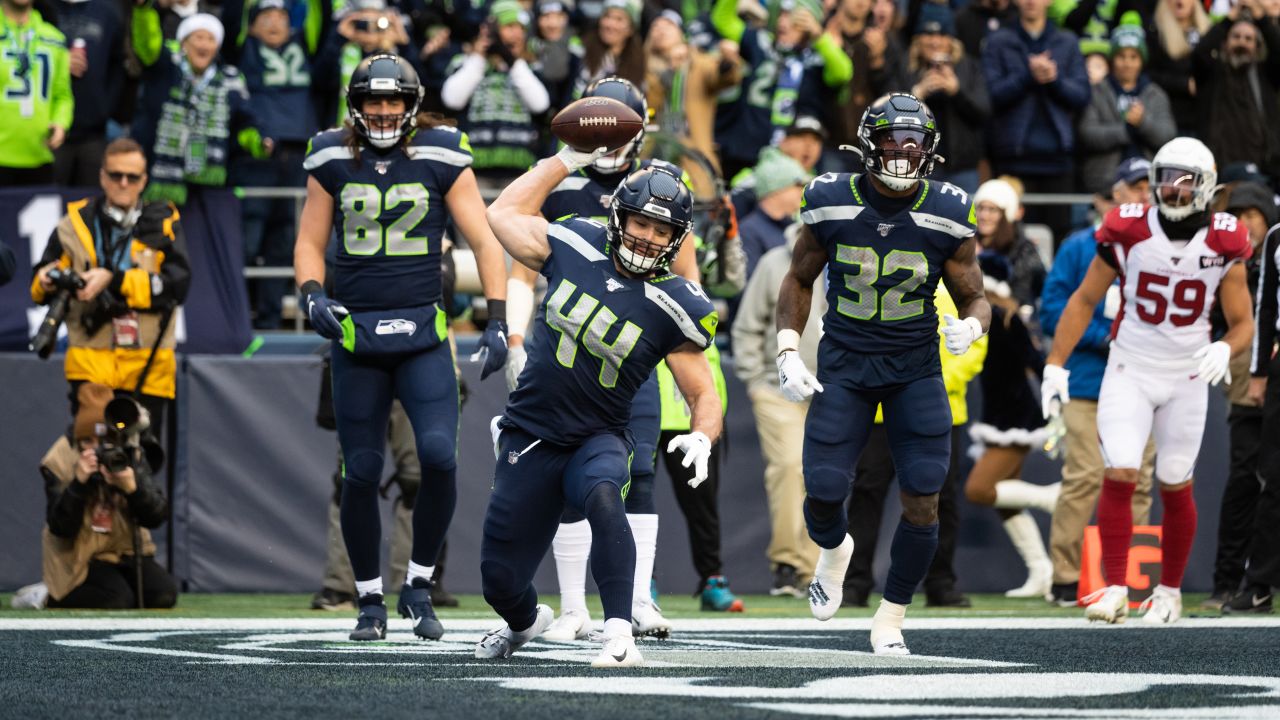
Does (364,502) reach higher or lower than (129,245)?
lower

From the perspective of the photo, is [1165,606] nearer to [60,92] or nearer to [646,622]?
[646,622]

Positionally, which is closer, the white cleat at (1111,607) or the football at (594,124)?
the football at (594,124)

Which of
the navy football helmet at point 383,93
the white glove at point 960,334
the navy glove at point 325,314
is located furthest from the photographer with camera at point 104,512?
the white glove at point 960,334

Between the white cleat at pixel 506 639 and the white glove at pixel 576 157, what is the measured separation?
4.67 feet

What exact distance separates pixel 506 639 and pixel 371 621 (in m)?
0.81

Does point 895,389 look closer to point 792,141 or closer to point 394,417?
point 394,417

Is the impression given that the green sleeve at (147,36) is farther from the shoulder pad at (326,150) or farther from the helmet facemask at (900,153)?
the helmet facemask at (900,153)

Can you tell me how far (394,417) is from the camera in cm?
905

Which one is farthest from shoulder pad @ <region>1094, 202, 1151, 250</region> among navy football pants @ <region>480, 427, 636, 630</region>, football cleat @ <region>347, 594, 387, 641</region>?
football cleat @ <region>347, 594, 387, 641</region>

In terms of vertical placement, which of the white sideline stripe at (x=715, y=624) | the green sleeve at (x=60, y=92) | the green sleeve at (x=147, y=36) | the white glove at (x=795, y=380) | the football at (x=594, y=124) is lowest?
the white sideline stripe at (x=715, y=624)

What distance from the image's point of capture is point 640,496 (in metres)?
6.79

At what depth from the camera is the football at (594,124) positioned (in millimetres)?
6199

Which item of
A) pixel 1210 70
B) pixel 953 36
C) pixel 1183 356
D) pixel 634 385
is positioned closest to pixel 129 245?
pixel 634 385

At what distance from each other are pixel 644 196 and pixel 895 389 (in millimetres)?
1354
